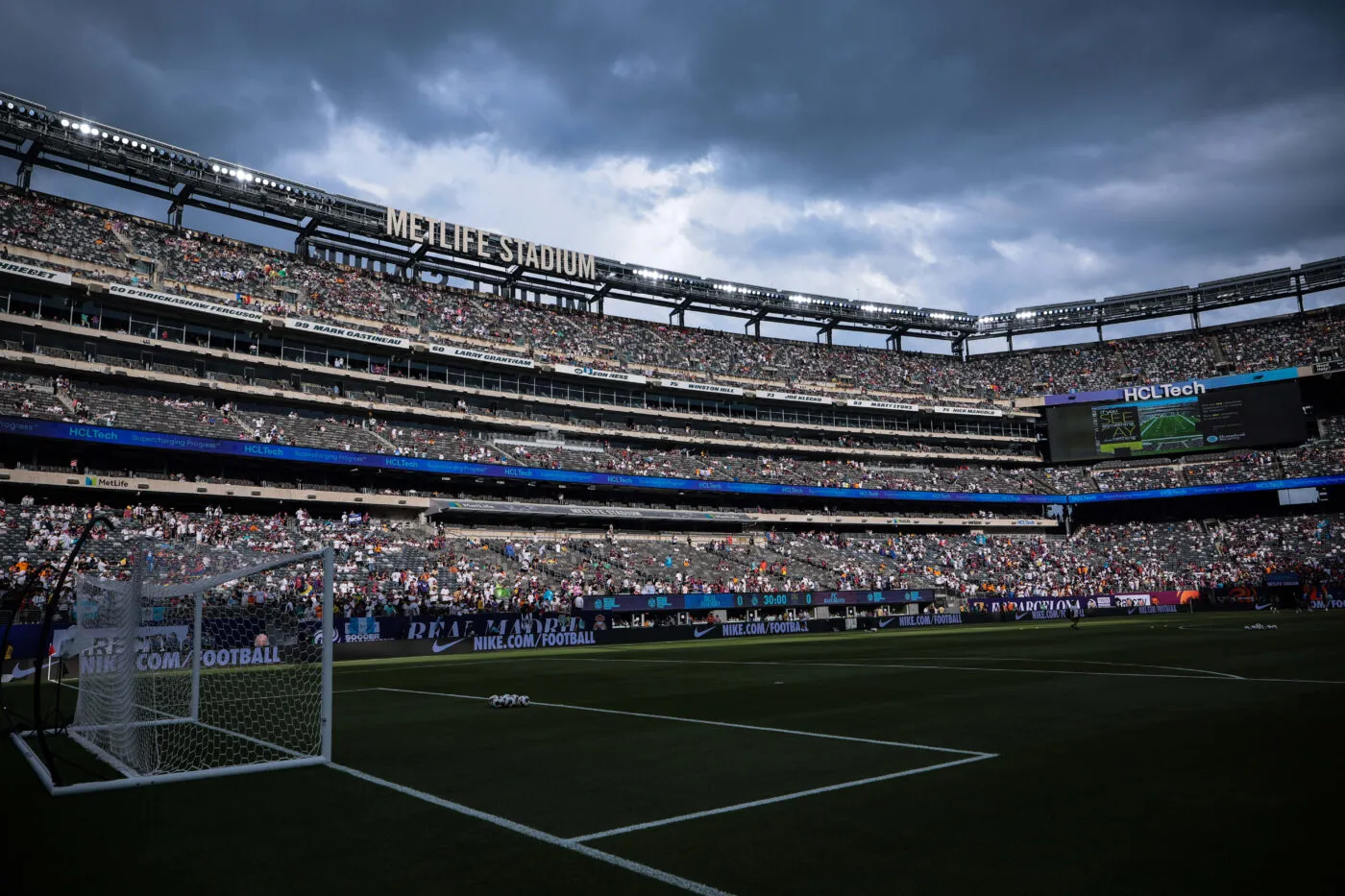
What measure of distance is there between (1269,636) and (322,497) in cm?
4731

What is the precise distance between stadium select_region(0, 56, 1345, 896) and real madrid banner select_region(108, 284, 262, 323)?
8.6 inches

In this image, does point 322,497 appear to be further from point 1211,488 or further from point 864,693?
point 1211,488

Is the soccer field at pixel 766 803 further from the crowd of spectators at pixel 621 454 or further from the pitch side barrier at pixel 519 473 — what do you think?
the crowd of spectators at pixel 621 454

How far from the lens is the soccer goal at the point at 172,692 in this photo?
33.3ft

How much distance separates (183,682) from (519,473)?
40.7 m

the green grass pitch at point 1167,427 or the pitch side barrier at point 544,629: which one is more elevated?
the green grass pitch at point 1167,427

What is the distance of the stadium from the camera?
688 cm

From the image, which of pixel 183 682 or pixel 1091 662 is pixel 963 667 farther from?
pixel 183 682

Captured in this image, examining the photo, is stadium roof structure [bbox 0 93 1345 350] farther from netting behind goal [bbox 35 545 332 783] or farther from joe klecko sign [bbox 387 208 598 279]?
netting behind goal [bbox 35 545 332 783]

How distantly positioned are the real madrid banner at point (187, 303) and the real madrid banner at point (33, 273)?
85.9 inches

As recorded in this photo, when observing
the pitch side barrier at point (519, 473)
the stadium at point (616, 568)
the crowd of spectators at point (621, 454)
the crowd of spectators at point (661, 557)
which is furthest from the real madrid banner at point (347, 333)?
the crowd of spectators at point (661, 557)

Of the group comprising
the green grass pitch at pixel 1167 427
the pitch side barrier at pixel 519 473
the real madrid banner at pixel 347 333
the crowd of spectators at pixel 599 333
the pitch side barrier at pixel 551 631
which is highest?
the crowd of spectators at pixel 599 333

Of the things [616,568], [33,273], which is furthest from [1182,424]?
[33,273]

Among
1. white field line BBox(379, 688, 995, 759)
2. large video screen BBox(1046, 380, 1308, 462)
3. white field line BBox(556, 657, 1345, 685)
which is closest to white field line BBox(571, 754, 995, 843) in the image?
white field line BBox(379, 688, 995, 759)
